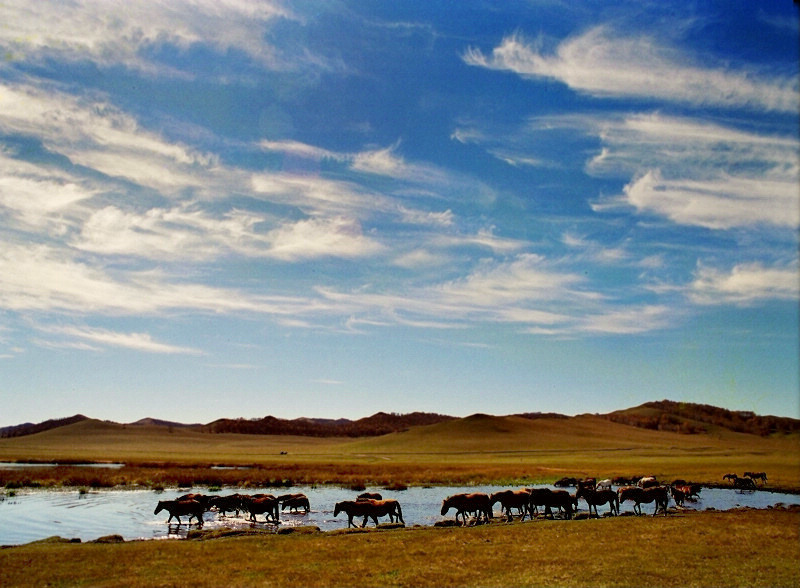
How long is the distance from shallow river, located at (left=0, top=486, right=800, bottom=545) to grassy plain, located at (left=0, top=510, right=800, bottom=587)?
171 inches

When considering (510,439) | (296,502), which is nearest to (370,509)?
(296,502)

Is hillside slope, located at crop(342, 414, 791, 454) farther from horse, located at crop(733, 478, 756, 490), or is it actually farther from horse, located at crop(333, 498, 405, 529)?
horse, located at crop(333, 498, 405, 529)

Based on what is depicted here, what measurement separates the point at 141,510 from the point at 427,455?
82.6 meters

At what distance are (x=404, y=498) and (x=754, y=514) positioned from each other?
65.0ft

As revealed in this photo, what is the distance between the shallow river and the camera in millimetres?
25703

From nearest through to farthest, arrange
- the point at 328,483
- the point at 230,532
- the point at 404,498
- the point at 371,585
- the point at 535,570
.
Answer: the point at 371,585
the point at 535,570
the point at 230,532
the point at 404,498
the point at 328,483

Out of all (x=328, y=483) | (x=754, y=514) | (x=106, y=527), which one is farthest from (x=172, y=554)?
(x=328, y=483)

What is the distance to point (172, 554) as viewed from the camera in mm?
19281

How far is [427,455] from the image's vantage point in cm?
11069

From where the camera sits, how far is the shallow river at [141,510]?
25.7 metres

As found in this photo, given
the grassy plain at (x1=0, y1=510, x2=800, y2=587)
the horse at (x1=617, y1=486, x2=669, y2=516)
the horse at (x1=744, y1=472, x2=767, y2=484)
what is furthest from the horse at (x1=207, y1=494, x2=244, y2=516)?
the horse at (x1=744, y1=472, x2=767, y2=484)

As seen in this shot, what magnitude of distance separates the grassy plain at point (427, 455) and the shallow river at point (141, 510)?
6.39 m

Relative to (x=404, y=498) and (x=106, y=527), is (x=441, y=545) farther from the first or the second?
(x=404, y=498)

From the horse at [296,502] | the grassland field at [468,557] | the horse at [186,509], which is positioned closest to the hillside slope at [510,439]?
the horse at [296,502]
